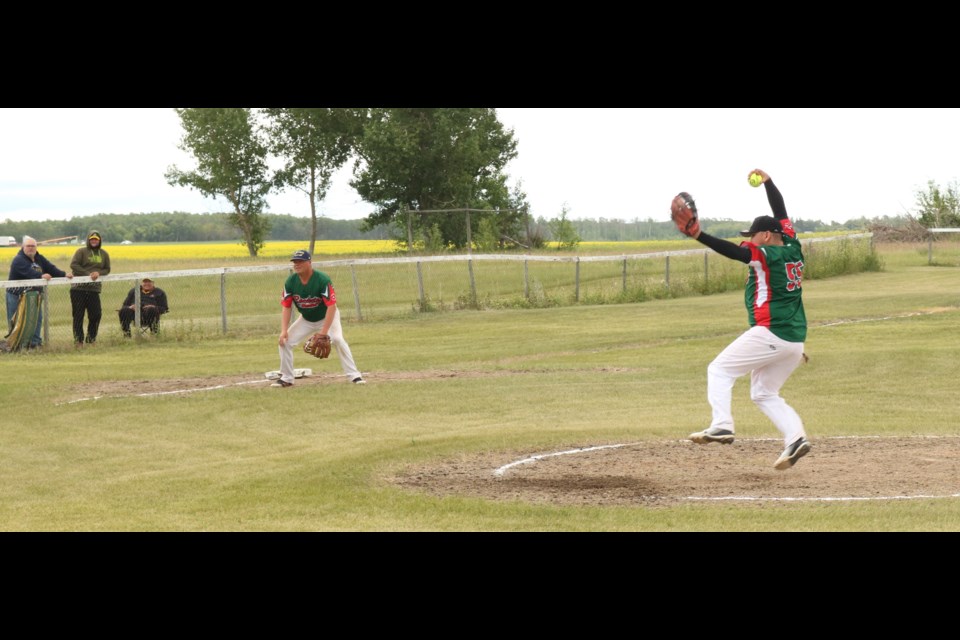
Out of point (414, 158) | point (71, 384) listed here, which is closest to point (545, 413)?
point (71, 384)

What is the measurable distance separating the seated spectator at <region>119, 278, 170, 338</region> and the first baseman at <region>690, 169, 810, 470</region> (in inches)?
712

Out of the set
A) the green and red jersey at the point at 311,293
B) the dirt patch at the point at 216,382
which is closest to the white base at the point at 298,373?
the dirt patch at the point at 216,382

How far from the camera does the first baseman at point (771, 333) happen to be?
1080 cm

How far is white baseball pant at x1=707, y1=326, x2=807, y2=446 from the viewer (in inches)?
432

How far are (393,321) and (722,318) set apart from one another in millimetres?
8337

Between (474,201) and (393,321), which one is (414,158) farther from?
(393,321)

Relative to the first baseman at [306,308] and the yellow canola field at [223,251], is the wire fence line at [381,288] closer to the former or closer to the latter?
→ the first baseman at [306,308]

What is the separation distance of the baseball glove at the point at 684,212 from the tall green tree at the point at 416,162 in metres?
Result: 63.0

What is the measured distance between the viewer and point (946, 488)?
10.6 metres

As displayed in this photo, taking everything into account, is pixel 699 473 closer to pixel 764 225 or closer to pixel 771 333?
pixel 771 333

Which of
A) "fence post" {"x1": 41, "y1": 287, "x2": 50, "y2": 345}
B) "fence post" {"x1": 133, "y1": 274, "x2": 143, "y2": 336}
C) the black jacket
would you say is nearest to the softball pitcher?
"fence post" {"x1": 41, "y1": 287, "x2": 50, "y2": 345}

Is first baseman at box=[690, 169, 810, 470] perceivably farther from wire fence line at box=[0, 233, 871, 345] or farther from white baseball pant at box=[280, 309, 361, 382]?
wire fence line at box=[0, 233, 871, 345]

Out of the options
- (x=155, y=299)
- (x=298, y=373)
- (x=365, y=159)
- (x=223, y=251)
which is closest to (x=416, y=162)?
(x=365, y=159)

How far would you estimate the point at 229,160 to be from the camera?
80312 millimetres
